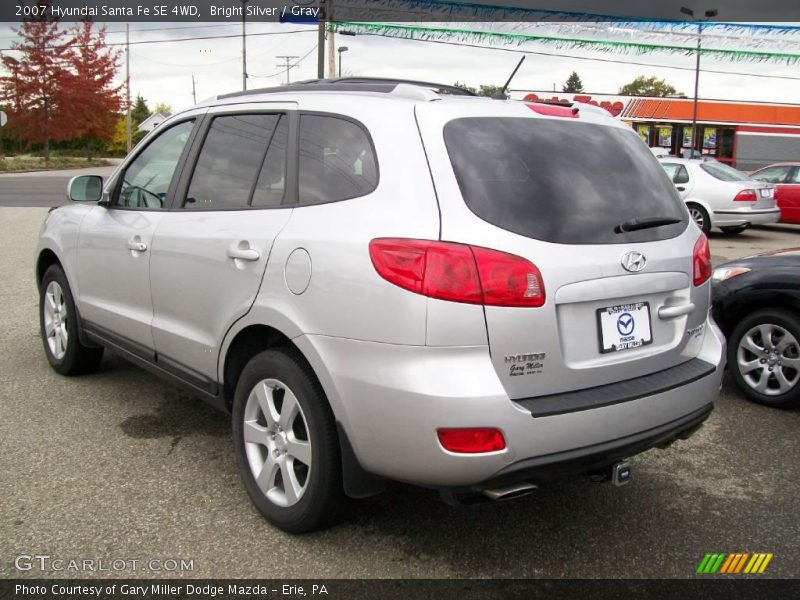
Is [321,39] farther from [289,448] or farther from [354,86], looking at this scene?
[289,448]

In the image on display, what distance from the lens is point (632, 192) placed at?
10.1 ft

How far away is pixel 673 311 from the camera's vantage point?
3025 mm

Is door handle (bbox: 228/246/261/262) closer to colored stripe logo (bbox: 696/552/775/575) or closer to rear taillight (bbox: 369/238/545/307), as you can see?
rear taillight (bbox: 369/238/545/307)

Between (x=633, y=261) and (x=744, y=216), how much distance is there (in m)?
12.6

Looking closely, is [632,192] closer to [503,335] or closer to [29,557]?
[503,335]

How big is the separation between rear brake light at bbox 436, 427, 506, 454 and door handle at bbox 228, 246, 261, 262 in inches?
45.5

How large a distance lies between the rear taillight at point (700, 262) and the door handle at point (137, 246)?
108 inches

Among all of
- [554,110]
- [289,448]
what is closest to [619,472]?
[289,448]

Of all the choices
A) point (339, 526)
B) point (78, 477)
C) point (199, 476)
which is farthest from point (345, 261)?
point (78, 477)

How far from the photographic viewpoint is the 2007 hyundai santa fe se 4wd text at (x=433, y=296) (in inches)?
99.6

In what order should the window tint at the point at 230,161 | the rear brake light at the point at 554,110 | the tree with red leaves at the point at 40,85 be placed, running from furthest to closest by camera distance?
the tree with red leaves at the point at 40,85 < the window tint at the point at 230,161 < the rear brake light at the point at 554,110

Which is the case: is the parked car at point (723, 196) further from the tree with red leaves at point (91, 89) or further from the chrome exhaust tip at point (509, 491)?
the tree with red leaves at point (91, 89)

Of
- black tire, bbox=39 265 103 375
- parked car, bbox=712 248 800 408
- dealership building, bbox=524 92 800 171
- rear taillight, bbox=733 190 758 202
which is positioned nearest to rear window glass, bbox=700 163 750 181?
rear taillight, bbox=733 190 758 202

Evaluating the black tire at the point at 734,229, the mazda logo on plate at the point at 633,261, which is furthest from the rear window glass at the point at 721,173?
the mazda logo on plate at the point at 633,261
